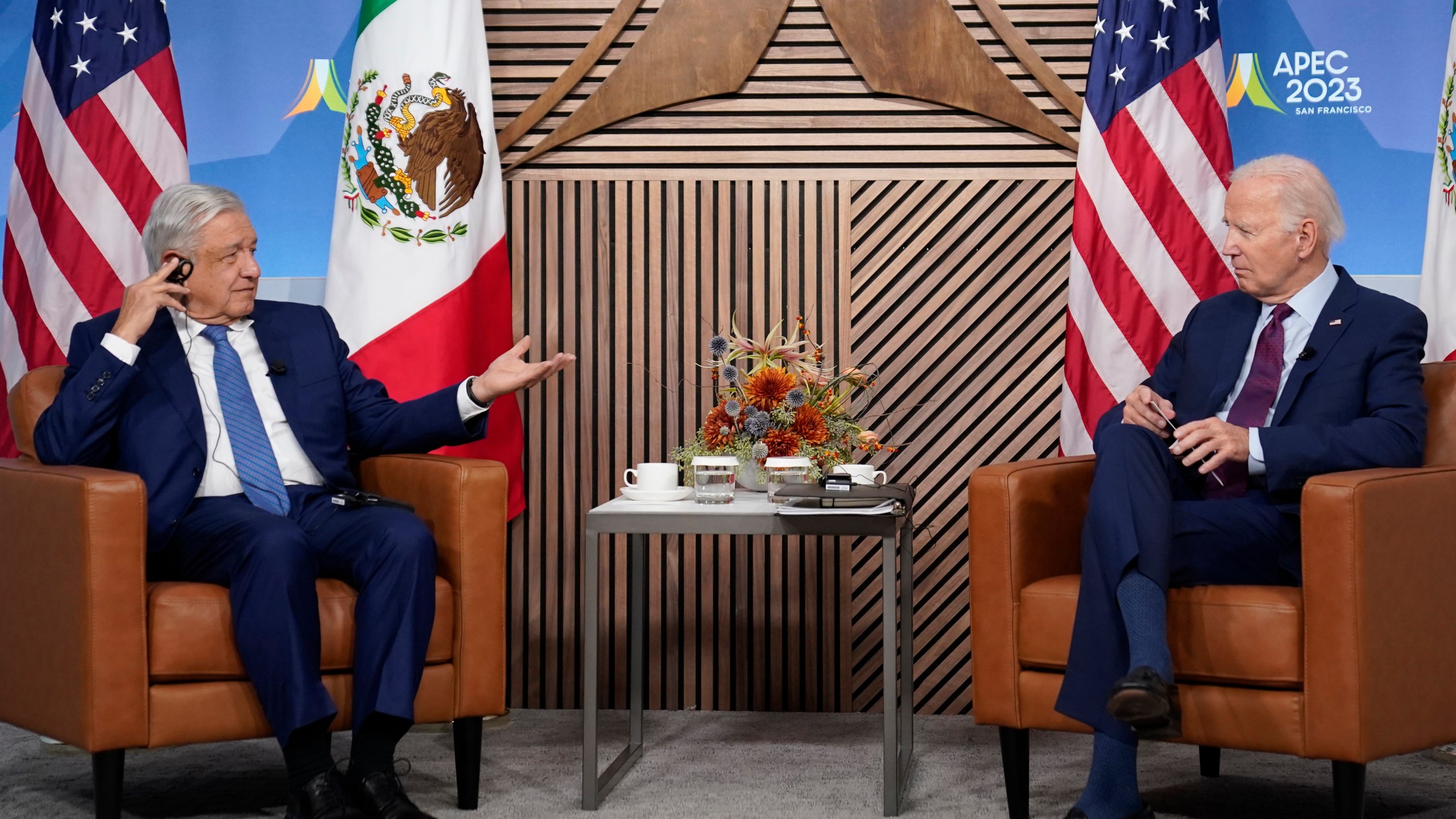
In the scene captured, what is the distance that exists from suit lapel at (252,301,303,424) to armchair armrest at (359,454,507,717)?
395 millimetres

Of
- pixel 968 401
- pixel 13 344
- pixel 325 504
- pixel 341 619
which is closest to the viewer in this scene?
pixel 341 619

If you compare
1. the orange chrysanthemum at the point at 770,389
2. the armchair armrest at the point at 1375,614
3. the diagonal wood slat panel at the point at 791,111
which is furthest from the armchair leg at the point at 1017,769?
the diagonal wood slat panel at the point at 791,111

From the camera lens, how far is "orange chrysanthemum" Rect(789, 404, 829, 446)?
9.63ft

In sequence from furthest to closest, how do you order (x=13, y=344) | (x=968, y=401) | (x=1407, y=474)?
(x=968, y=401), (x=13, y=344), (x=1407, y=474)

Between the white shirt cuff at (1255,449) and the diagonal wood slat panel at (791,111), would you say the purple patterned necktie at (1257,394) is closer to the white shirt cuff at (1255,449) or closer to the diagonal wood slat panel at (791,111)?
A: the white shirt cuff at (1255,449)

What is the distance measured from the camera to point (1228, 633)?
2.28 meters

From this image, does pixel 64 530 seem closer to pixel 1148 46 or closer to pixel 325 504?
pixel 325 504

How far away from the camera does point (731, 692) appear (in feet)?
12.2

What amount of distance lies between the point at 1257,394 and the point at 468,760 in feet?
5.97

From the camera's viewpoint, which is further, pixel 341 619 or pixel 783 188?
pixel 783 188

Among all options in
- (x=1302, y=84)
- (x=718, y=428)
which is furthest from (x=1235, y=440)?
(x=1302, y=84)

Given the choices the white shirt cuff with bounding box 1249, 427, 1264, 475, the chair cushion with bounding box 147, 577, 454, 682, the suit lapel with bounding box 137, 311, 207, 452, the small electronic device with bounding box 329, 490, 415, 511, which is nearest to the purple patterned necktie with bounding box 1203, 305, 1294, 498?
the white shirt cuff with bounding box 1249, 427, 1264, 475

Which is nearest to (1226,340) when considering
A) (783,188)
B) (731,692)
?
(783,188)

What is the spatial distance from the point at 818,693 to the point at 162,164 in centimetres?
236
